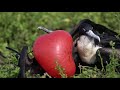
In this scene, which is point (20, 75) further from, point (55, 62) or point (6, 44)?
point (6, 44)

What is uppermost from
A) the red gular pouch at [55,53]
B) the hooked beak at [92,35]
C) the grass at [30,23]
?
the grass at [30,23]

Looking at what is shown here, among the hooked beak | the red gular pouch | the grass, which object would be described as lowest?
the red gular pouch

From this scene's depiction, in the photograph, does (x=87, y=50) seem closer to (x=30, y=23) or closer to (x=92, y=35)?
(x=92, y=35)

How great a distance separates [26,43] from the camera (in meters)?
5.15

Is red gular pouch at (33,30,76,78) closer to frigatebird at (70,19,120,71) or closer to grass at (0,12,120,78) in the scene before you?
frigatebird at (70,19,120,71)

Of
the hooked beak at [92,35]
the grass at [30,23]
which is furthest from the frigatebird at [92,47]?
the grass at [30,23]

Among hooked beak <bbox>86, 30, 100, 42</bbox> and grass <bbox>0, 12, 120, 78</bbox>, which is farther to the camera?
grass <bbox>0, 12, 120, 78</bbox>

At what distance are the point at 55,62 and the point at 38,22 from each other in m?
2.10

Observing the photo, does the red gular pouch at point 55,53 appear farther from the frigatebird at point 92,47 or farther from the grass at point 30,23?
the grass at point 30,23

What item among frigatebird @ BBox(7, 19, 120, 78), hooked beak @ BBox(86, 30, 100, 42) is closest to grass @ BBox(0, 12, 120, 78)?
frigatebird @ BBox(7, 19, 120, 78)
